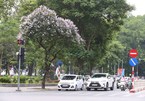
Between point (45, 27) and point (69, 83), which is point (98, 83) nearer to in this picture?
point (69, 83)

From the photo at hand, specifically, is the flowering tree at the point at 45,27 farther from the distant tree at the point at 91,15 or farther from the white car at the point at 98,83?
the distant tree at the point at 91,15

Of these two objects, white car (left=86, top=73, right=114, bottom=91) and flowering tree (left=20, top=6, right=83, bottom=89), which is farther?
white car (left=86, top=73, right=114, bottom=91)

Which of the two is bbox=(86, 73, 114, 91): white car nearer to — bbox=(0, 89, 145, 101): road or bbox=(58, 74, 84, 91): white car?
bbox=(58, 74, 84, 91): white car

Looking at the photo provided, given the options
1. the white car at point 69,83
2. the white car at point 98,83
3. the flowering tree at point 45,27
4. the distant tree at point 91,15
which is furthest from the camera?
the distant tree at point 91,15

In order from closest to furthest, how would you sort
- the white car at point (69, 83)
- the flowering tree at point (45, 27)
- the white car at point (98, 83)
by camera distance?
the flowering tree at point (45, 27) < the white car at point (69, 83) < the white car at point (98, 83)

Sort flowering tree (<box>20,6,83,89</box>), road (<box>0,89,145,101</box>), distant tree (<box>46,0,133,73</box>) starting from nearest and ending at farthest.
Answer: road (<box>0,89,145,101</box>) < flowering tree (<box>20,6,83,89</box>) < distant tree (<box>46,0,133,73</box>)

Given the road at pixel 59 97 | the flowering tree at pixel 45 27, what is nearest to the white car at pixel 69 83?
the flowering tree at pixel 45 27

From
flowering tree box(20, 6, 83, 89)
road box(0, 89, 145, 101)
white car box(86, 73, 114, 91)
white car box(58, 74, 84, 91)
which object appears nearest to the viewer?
road box(0, 89, 145, 101)

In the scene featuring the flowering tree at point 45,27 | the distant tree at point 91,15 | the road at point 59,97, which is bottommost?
the road at point 59,97

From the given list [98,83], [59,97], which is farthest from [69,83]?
[59,97]

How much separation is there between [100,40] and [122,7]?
5717mm

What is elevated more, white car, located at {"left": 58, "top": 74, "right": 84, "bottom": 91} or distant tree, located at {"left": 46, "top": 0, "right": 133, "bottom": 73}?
distant tree, located at {"left": 46, "top": 0, "right": 133, "bottom": 73}

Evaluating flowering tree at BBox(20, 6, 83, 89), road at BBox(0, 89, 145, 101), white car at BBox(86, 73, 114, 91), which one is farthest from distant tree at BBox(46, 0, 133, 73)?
road at BBox(0, 89, 145, 101)

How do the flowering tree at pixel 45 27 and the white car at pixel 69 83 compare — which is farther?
the white car at pixel 69 83
